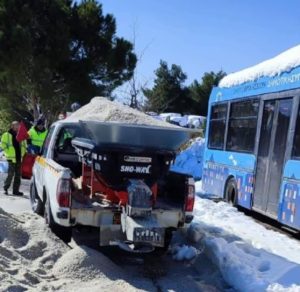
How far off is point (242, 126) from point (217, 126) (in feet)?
6.12

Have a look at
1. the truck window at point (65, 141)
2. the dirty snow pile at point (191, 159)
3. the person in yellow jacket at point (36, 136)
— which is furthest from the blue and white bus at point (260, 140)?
the dirty snow pile at point (191, 159)

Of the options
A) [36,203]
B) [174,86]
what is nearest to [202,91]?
[174,86]

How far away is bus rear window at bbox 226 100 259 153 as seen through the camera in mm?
11227

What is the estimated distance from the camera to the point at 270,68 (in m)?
10.7

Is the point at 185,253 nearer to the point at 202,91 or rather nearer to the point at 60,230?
the point at 60,230

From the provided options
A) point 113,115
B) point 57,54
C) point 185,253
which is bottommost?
point 185,253

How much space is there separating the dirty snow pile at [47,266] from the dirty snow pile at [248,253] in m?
1.18

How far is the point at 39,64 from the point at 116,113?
18.2 m

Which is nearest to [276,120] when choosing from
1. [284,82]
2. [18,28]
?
[284,82]

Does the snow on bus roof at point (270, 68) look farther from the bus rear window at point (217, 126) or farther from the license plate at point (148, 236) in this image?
the license plate at point (148, 236)

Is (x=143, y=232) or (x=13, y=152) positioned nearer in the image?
(x=143, y=232)

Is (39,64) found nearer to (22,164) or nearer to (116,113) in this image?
(22,164)

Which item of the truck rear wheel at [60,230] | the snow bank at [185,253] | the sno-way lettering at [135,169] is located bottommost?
the snow bank at [185,253]

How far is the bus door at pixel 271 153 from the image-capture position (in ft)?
31.8
